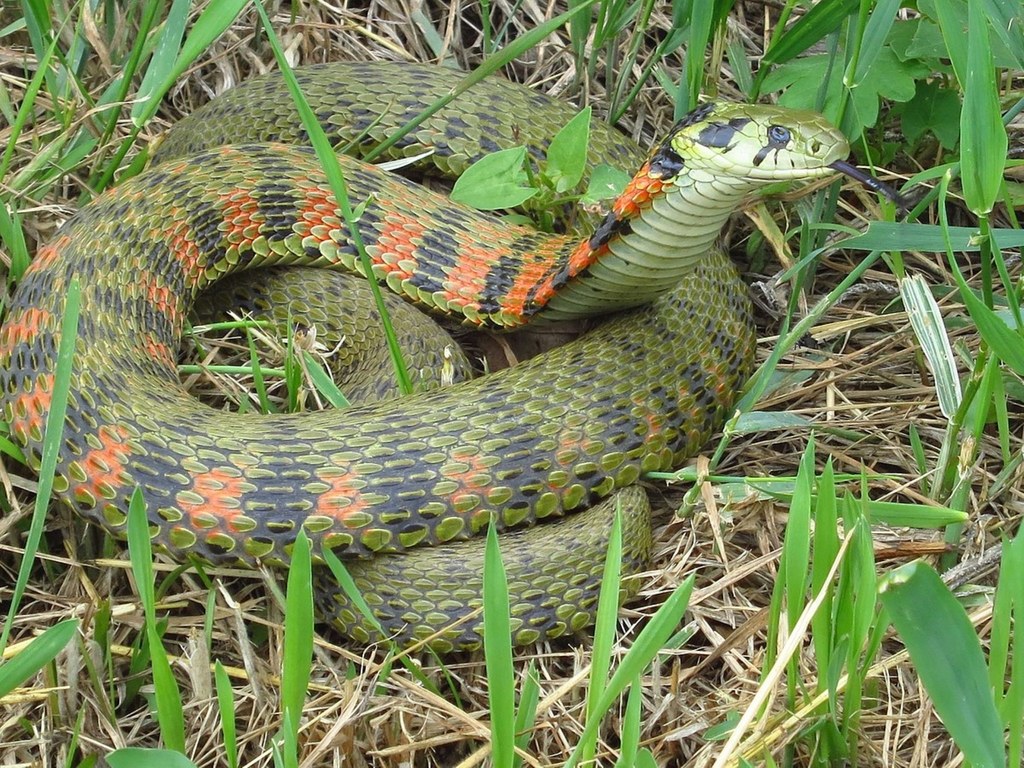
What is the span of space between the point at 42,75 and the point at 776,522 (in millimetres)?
2481

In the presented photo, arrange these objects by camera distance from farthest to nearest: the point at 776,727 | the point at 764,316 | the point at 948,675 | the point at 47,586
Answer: the point at 764,316 → the point at 47,586 → the point at 776,727 → the point at 948,675

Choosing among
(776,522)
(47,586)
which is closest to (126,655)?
(47,586)

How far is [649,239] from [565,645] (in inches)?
42.8

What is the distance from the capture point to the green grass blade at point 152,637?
7.20 feet

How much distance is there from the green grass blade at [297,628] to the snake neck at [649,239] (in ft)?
4.44

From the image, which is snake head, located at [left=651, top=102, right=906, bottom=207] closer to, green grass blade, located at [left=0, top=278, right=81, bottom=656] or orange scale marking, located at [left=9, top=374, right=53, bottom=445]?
green grass blade, located at [left=0, top=278, right=81, bottom=656]

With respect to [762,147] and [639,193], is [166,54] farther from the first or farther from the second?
[762,147]

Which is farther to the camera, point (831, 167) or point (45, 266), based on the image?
point (45, 266)

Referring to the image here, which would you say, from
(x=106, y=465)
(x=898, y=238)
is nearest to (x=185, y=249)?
(x=106, y=465)

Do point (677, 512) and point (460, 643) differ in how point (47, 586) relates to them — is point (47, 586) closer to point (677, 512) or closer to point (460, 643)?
point (460, 643)

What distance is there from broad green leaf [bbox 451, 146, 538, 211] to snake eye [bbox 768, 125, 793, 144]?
0.75m

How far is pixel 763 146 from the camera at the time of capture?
2873 mm

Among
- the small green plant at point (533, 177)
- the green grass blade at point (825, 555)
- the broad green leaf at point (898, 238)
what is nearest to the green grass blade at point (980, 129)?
the broad green leaf at point (898, 238)

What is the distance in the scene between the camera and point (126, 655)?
2.88m
